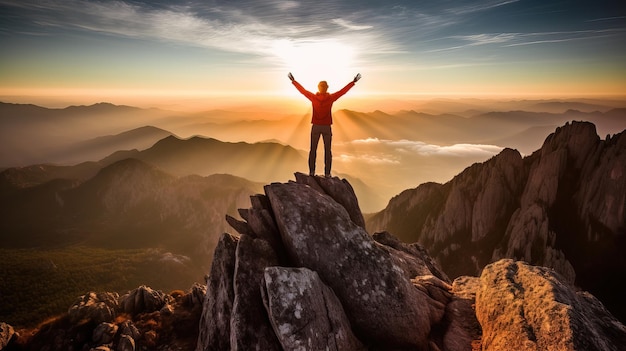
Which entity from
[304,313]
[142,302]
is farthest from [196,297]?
[304,313]

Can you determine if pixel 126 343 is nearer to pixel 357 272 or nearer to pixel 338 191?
pixel 357 272

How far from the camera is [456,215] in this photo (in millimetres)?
137125

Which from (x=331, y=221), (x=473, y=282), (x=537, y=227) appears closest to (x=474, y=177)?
(x=537, y=227)

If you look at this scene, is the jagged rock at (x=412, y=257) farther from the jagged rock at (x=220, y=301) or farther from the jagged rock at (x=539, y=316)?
the jagged rock at (x=220, y=301)

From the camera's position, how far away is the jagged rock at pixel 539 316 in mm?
12938

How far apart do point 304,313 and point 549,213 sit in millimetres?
127165

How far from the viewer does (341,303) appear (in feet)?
54.2

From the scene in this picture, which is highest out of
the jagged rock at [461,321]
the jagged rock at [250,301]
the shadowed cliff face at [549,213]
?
the jagged rock at [250,301]

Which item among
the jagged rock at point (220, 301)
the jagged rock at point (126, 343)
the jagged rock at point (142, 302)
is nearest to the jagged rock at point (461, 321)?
the jagged rock at point (220, 301)

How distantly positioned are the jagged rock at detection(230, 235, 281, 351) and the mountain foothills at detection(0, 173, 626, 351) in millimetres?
55

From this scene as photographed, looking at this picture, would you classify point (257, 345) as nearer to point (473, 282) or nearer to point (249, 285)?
point (249, 285)

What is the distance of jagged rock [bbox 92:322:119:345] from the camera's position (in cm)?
2356

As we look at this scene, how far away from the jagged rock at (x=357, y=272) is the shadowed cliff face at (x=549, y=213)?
104157 millimetres

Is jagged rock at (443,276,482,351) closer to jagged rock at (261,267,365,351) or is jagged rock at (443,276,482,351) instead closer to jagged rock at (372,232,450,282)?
jagged rock at (372,232,450,282)
